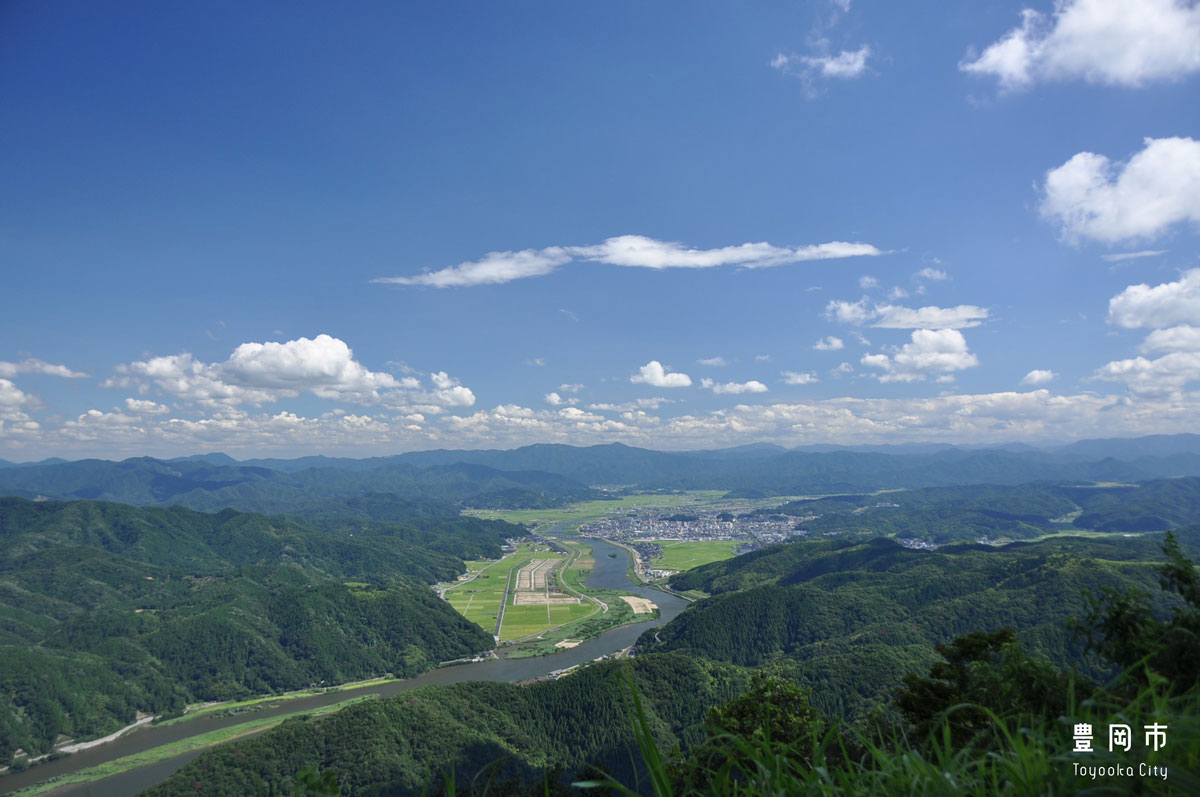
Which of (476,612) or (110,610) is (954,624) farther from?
(110,610)

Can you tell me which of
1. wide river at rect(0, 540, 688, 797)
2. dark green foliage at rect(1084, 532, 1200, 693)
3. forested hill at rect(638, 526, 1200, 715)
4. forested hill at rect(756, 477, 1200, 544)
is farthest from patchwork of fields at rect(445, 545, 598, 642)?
forested hill at rect(756, 477, 1200, 544)

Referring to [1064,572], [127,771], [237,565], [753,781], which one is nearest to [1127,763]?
[753,781]

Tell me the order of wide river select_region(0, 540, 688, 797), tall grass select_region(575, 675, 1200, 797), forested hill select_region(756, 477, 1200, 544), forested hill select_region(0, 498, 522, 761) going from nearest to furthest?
tall grass select_region(575, 675, 1200, 797) < wide river select_region(0, 540, 688, 797) < forested hill select_region(0, 498, 522, 761) < forested hill select_region(756, 477, 1200, 544)

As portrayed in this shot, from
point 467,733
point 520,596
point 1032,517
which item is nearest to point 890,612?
point 467,733

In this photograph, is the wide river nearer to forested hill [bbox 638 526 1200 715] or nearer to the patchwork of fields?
forested hill [bbox 638 526 1200 715]

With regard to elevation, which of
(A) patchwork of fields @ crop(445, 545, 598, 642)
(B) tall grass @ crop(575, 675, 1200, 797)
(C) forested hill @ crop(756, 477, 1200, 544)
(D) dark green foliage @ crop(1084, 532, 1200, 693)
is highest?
(B) tall grass @ crop(575, 675, 1200, 797)

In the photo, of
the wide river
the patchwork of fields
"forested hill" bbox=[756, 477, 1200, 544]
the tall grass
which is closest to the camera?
the tall grass
